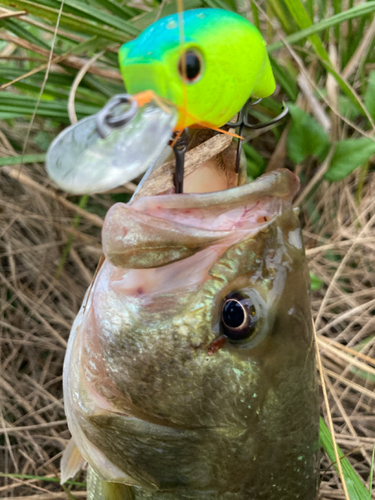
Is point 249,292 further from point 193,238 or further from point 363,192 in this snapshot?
point 363,192

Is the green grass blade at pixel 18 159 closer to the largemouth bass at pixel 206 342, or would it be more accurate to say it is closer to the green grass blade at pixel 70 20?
the green grass blade at pixel 70 20

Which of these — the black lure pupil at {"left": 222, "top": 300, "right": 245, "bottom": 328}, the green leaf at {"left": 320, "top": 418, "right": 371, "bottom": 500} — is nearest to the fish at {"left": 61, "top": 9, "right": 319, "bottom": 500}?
the black lure pupil at {"left": 222, "top": 300, "right": 245, "bottom": 328}

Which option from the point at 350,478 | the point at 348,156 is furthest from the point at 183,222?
the point at 348,156

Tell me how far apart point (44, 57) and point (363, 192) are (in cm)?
164

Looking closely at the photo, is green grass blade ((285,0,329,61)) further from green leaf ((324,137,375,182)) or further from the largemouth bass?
the largemouth bass

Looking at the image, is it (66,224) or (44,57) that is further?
(66,224)

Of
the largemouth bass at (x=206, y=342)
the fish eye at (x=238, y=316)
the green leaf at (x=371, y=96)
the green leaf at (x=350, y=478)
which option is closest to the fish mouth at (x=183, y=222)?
the largemouth bass at (x=206, y=342)

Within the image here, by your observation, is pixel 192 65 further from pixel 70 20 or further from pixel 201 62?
pixel 70 20

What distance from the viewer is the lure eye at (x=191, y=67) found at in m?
0.67

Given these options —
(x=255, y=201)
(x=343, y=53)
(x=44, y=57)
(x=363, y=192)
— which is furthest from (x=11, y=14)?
(x=363, y=192)

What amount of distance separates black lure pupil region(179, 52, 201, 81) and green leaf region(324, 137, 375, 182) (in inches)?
54.5

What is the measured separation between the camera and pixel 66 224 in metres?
2.30

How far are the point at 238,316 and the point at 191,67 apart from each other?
1.44 ft

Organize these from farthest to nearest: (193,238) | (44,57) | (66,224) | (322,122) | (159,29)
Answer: (66,224) < (322,122) < (44,57) < (193,238) < (159,29)
